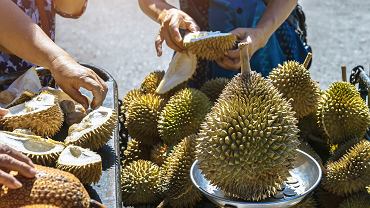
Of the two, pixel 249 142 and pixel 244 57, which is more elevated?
pixel 244 57

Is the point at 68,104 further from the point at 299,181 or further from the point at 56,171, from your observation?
the point at 299,181

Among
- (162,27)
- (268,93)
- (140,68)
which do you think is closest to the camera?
(268,93)

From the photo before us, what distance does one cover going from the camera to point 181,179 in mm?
1807

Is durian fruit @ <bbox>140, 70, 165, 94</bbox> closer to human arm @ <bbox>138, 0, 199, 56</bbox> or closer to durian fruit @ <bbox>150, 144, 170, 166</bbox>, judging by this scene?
human arm @ <bbox>138, 0, 199, 56</bbox>

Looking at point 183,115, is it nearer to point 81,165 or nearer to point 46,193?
point 81,165

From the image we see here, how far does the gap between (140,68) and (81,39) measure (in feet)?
3.00

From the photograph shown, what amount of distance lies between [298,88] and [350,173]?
1.07 ft

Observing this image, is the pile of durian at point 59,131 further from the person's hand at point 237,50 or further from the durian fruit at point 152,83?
the person's hand at point 237,50

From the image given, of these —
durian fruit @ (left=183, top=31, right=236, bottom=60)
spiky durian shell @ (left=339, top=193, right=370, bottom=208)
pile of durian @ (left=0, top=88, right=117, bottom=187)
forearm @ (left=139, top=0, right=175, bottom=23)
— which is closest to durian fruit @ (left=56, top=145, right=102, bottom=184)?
pile of durian @ (left=0, top=88, right=117, bottom=187)

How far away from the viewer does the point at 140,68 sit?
4.89m

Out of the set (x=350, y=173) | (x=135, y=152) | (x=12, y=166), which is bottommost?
Answer: (x=135, y=152)

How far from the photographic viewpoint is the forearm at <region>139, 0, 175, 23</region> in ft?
7.71

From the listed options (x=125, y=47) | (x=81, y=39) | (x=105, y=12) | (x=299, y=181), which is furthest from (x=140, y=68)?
(x=299, y=181)

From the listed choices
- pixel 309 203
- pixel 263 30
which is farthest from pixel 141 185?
pixel 263 30
